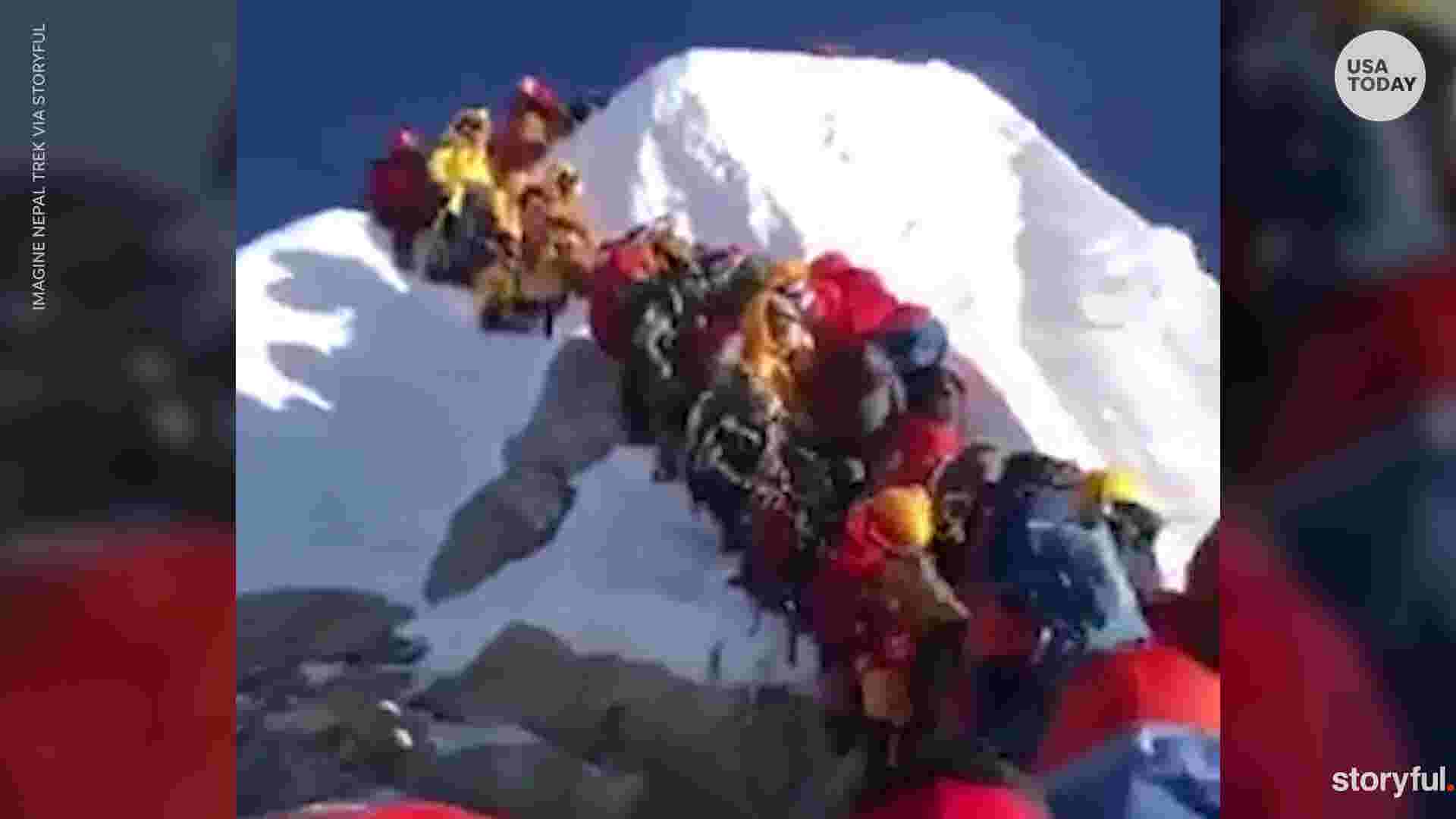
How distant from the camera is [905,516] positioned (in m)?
1.79

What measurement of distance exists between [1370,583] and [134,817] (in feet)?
3.25

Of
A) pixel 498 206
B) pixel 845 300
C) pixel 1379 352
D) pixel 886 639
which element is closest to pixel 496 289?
pixel 498 206

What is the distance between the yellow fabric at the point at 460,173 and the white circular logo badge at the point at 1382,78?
0.67 meters

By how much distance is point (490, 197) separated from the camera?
6.08 ft

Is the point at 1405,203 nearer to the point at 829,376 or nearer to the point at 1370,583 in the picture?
the point at 1370,583

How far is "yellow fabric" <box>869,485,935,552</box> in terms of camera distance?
5.85ft

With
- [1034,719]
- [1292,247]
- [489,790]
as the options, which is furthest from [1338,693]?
[489,790]

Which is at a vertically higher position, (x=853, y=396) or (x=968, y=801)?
(x=853, y=396)

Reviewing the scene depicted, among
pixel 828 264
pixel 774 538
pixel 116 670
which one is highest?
pixel 828 264

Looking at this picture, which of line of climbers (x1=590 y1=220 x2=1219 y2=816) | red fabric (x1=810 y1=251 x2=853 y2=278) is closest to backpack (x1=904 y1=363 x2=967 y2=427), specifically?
line of climbers (x1=590 y1=220 x2=1219 y2=816)

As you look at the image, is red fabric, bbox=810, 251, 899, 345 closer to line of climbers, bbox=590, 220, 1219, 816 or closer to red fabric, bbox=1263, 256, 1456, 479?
line of climbers, bbox=590, 220, 1219, 816

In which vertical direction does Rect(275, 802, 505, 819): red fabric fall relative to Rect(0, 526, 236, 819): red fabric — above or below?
below

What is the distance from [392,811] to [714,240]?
516 millimetres

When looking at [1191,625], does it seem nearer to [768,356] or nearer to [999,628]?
[999,628]
